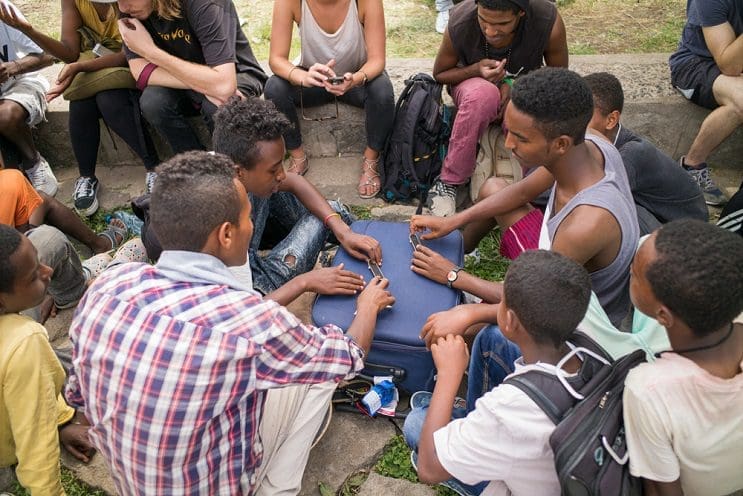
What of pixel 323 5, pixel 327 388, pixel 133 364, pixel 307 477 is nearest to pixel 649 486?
pixel 327 388

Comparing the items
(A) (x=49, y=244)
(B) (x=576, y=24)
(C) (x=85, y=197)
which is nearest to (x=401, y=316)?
(A) (x=49, y=244)

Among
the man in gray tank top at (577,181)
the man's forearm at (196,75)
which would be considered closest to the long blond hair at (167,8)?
the man's forearm at (196,75)

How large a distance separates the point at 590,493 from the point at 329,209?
1924 millimetres

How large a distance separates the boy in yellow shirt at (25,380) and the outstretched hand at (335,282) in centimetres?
107

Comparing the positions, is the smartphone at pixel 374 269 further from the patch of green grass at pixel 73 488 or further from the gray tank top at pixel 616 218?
the patch of green grass at pixel 73 488

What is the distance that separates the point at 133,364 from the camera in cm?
161

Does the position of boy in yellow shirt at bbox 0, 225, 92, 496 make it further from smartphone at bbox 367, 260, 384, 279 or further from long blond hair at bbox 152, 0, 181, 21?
long blond hair at bbox 152, 0, 181, 21

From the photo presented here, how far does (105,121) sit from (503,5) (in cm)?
275

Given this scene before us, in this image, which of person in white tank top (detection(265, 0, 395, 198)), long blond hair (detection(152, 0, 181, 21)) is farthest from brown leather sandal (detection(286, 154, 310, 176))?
long blond hair (detection(152, 0, 181, 21))

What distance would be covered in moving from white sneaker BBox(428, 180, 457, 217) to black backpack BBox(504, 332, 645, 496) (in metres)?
2.06

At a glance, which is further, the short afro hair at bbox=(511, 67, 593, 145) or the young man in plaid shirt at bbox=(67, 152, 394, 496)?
the short afro hair at bbox=(511, 67, 593, 145)

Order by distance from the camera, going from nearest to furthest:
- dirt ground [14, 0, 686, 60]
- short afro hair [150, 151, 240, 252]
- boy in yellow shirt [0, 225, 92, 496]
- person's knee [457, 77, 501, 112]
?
short afro hair [150, 151, 240, 252] → boy in yellow shirt [0, 225, 92, 496] → person's knee [457, 77, 501, 112] → dirt ground [14, 0, 686, 60]

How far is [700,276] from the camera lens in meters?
1.49

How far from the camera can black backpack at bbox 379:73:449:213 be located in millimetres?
3682
